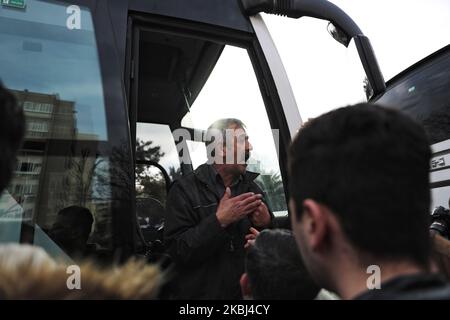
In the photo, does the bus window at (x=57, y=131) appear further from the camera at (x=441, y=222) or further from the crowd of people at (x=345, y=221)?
the camera at (x=441, y=222)

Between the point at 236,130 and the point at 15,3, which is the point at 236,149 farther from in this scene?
the point at 15,3

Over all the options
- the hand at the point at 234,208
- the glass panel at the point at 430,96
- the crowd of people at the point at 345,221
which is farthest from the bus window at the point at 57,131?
the glass panel at the point at 430,96

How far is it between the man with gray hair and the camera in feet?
5.07

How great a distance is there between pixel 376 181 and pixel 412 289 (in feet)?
0.68

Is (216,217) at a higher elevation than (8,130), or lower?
higher

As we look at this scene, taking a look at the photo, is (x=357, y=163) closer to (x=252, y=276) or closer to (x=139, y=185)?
(x=252, y=276)

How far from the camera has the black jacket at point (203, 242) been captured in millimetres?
1744

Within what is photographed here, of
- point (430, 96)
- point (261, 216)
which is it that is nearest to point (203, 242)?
point (261, 216)

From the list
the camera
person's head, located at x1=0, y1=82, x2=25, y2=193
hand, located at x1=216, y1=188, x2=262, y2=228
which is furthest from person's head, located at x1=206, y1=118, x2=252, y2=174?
the camera

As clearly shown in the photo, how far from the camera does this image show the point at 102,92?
1.70 m

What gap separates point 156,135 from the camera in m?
3.25

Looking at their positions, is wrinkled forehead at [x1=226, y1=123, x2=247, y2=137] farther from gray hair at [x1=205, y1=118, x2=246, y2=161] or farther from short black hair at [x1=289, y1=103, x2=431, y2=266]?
short black hair at [x1=289, y1=103, x2=431, y2=266]
